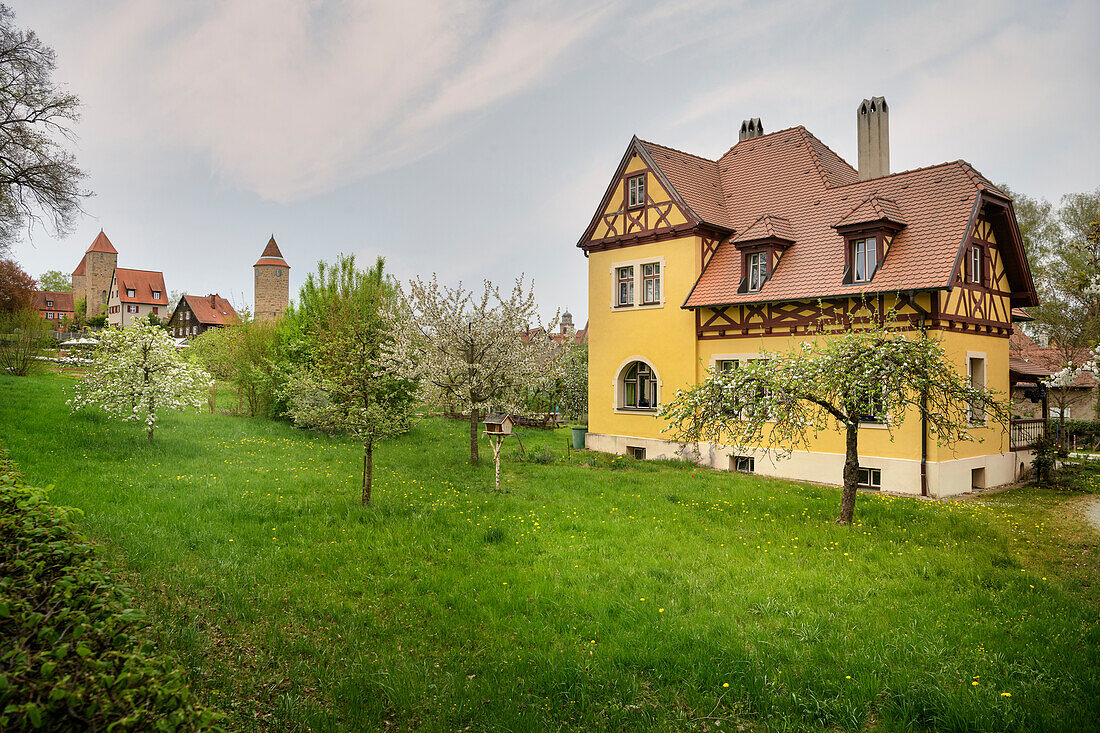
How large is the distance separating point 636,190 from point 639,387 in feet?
22.3

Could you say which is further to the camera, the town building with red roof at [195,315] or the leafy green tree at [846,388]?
the town building with red roof at [195,315]

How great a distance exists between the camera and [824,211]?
58.0ft

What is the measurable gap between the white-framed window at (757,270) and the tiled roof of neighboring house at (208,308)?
7856 cm

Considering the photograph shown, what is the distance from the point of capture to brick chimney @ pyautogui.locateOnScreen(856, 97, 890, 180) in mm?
18484

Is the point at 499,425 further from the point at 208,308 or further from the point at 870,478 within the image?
the point at 208,308

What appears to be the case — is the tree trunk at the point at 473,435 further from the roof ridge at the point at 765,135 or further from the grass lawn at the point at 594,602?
the roof ridge at the point at 765,135

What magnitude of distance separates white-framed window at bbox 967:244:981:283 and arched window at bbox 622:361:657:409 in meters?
9.22

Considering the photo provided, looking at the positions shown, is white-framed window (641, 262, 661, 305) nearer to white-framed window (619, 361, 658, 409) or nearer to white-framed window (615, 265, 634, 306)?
white-framed window (615, 265, 634, 306)

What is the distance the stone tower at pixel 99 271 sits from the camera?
83.1 metres

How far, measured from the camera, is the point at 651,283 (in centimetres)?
1994

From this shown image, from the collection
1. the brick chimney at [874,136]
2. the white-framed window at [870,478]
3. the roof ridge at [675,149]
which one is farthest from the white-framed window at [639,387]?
the brick chimney at [874,136]

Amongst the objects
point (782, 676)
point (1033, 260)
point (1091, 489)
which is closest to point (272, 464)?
point (782, 676)

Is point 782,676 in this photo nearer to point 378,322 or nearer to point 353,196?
point 378,322

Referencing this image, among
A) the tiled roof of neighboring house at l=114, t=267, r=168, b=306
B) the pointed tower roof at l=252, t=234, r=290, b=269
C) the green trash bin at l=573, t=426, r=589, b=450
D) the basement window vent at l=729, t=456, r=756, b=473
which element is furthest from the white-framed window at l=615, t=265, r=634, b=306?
the tiled roof of neighboring house at l=114, t=267, r=168, b=306
